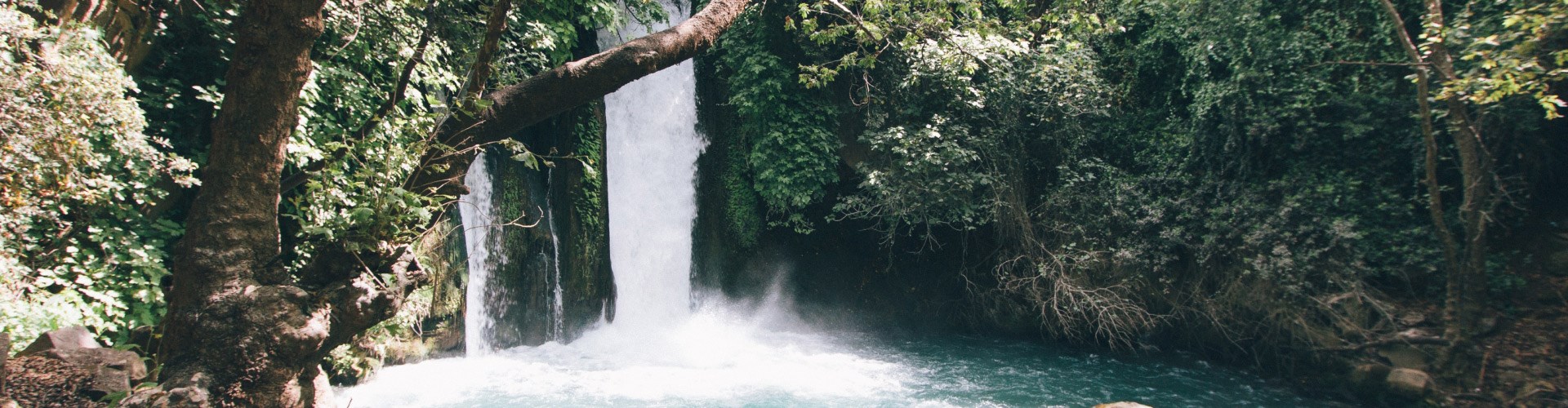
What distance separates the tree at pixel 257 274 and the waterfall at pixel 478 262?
17.3 feet

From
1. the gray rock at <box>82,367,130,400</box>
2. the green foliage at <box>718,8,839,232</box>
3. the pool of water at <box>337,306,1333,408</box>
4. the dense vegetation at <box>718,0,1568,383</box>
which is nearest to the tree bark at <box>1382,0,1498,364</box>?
the dense vegetation at <box>718,0,1568,383</box>

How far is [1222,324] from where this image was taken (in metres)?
8.91

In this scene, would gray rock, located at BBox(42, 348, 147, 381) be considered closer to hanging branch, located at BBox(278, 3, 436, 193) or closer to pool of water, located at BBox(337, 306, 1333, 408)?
hanging branch, located at BBox(278, 3, 436, 193)

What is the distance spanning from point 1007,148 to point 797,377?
14.8ft

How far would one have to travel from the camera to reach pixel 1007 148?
10508mm

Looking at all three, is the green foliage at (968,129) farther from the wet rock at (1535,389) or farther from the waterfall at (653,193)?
the wet rock at (1535,389)

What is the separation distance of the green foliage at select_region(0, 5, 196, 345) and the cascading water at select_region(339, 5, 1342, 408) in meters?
2.42

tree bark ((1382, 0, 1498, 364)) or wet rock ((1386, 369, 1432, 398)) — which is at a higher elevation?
tree bark ((1382, 0, 1498, 364))

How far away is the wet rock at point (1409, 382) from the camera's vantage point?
731 centimetres

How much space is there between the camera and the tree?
11.6 feet

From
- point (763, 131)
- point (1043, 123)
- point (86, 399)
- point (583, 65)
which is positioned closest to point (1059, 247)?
point (1043, 123)

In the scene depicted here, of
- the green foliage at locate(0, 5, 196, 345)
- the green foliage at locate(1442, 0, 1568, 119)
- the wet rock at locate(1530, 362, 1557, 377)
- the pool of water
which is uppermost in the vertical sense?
the green foliage at locate(1442, 0, 1568, 119)

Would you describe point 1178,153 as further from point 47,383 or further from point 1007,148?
point 47,383

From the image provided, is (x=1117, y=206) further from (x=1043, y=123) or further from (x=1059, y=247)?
(x=1043, y=123)
